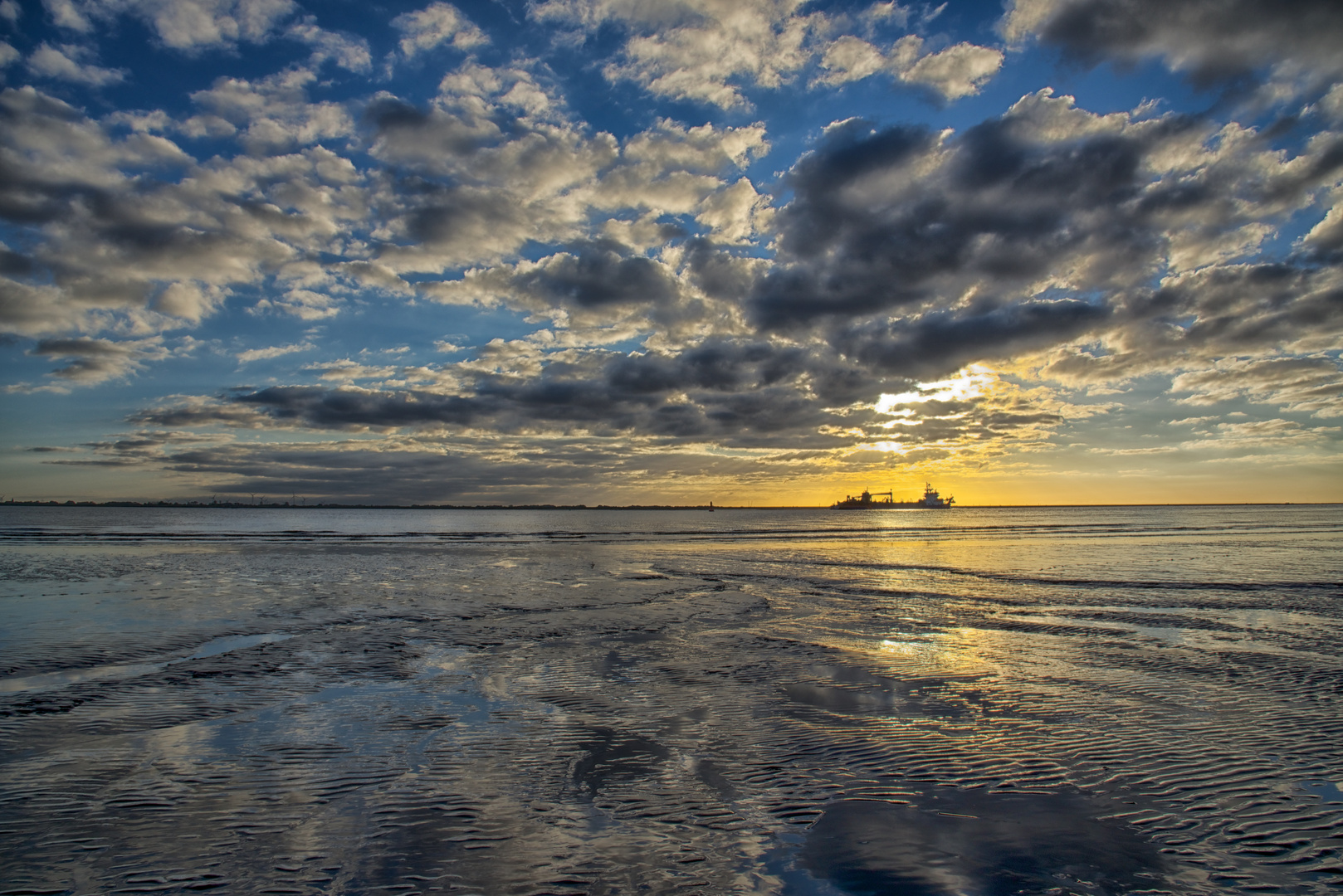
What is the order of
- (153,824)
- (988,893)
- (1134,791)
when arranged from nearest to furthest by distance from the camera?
(988,893)
(153,824)
(1134,791)

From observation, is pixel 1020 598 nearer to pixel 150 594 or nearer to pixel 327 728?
pixel 327 728

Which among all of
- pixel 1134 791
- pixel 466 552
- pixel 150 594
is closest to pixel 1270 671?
pixel 1134 791

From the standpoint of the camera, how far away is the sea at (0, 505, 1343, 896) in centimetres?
488

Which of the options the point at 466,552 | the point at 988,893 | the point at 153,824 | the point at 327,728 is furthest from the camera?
the point at 466,552

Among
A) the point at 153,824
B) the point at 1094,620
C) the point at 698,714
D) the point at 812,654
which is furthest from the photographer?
the point at 1094,620

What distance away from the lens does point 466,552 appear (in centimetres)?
4378

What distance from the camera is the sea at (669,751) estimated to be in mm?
4875

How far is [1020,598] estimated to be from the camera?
20953mm

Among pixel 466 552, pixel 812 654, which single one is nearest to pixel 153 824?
pixel 812 654

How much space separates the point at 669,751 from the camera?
739cm

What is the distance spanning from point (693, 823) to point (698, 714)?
3276mm

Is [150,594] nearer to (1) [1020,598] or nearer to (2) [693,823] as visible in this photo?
(2) [693,823]

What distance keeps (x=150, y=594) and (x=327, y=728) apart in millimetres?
17358

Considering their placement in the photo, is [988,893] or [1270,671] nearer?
[988,893]
